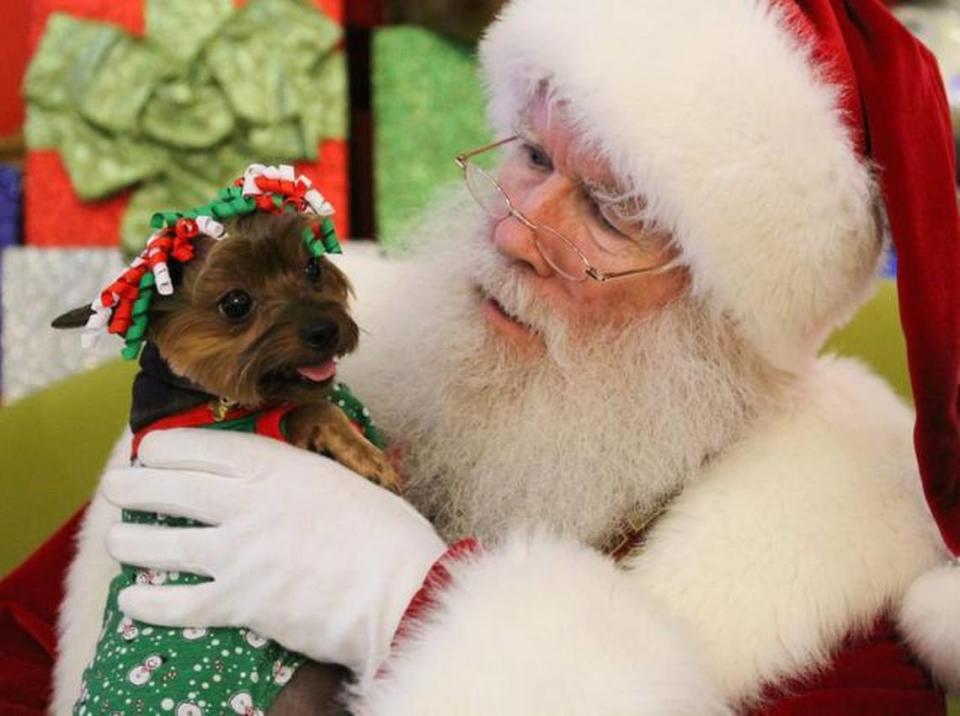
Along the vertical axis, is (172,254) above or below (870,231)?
below

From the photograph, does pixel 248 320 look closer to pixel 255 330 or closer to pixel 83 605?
pixel 255 330

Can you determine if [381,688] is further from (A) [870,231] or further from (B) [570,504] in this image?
(A) [870,231]

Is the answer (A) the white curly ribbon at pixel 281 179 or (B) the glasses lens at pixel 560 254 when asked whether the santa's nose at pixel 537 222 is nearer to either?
(B) the glasses lens at pixel 560 254

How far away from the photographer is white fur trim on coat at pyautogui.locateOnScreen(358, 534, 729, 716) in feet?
2.99

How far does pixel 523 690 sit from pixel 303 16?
79.6 inches

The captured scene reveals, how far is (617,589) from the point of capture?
3.28ft

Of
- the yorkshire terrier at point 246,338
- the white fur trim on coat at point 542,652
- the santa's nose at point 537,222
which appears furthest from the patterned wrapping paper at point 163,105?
the white fur trim on coat at point 542,652

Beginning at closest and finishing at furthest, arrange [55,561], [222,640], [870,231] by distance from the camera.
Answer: [222,640], [870,231], [55,561]

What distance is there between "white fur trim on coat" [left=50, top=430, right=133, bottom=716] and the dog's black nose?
40 centimetres

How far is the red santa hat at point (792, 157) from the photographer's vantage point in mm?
1090

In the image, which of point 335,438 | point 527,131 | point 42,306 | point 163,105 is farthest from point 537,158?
point 42,306

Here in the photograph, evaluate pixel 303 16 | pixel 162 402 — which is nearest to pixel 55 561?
pixel 162 402

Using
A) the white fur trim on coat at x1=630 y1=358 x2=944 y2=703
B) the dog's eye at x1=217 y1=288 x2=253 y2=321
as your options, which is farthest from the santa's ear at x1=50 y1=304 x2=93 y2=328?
the white fur trim on coat at x1=630 y1=358 x2=944 y2=703

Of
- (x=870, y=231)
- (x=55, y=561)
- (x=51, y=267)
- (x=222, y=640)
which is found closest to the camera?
(x=222, y=640)
